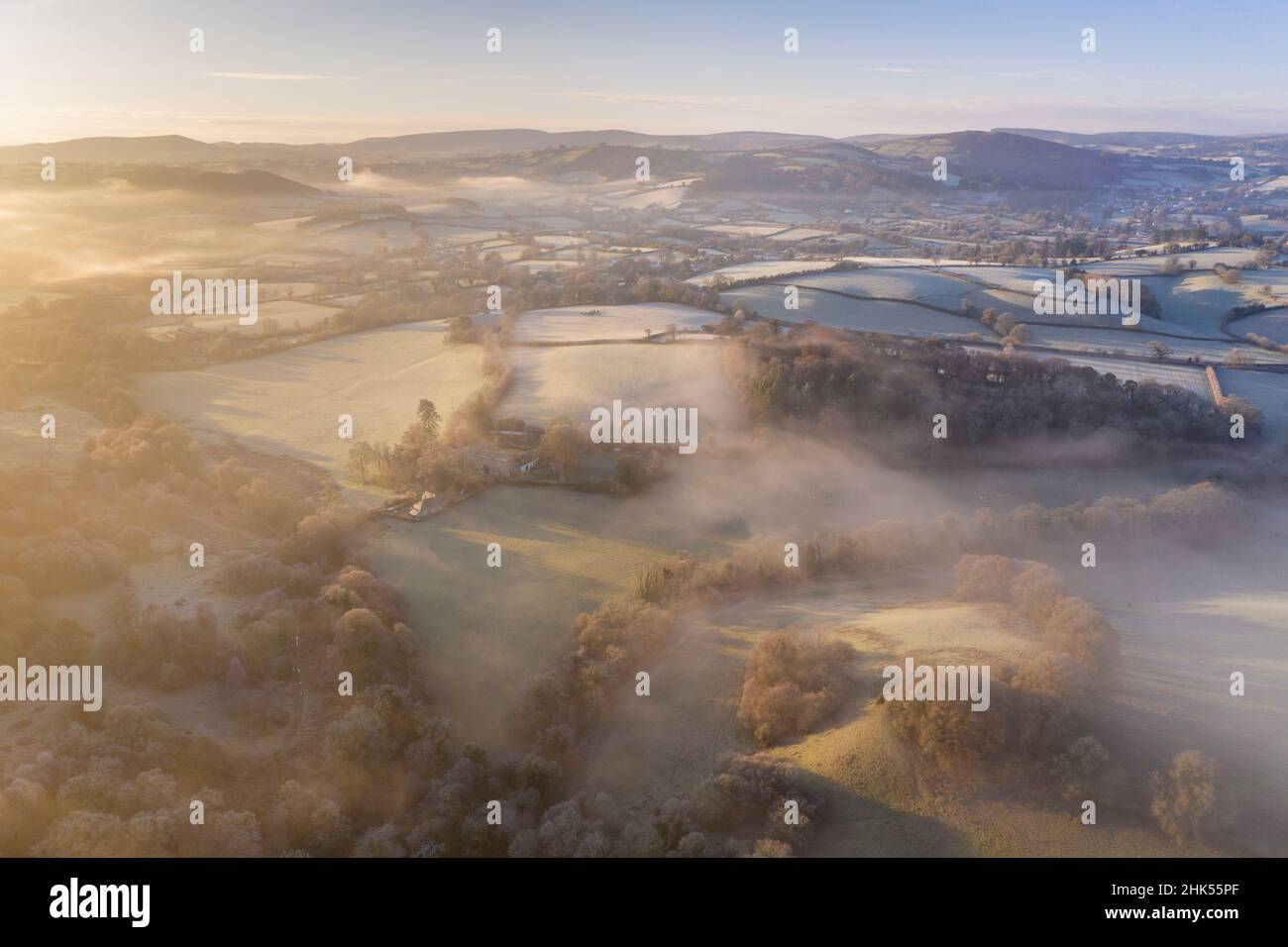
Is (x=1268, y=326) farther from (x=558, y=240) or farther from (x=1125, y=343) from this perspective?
(x=558, y=240)

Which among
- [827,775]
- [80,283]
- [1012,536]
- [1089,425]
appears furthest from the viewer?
[80,283]

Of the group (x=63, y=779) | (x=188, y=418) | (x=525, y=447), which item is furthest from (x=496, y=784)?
(x=188, y=418)

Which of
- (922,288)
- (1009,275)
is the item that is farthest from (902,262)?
(922,288)

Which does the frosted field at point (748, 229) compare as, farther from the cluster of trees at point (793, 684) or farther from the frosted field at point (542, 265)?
the cluster of trees at point (793, 684)

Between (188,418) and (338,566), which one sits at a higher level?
(188,418)

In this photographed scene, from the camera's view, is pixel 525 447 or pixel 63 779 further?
pixel 525 447

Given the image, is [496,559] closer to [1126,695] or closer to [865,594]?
[865,594]

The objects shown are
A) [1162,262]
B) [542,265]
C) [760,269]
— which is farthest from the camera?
[542,265]
